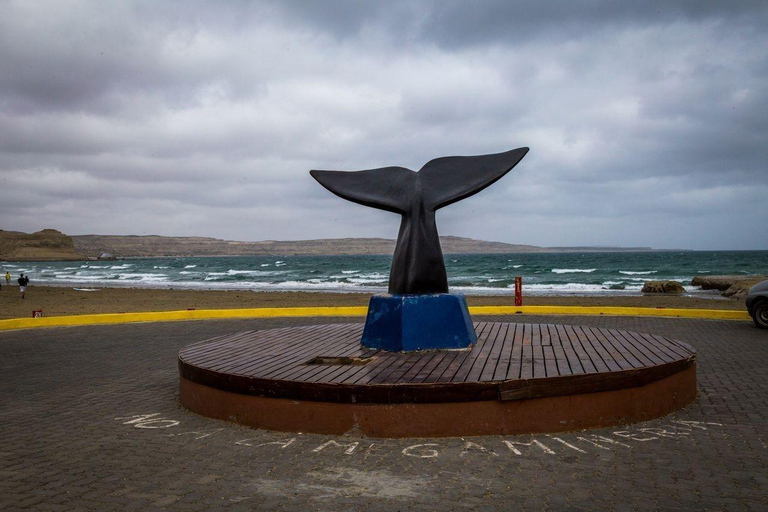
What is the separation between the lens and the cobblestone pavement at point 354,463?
4.05m

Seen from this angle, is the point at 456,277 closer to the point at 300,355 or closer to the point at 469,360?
the point at 300,355

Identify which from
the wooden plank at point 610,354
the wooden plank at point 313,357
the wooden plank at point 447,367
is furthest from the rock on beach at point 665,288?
the wooden plank at point 447,367

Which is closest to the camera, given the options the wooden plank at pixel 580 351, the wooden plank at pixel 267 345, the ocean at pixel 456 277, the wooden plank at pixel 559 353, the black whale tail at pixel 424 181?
the wooden plank at pixel 559 353

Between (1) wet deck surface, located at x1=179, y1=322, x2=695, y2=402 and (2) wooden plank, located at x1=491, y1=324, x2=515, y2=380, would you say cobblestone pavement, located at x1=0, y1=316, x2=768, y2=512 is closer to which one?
(1) wet deck surface, located at x1=179, y1=322, x2=695, y2=402

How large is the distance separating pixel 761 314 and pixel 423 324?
9.42m

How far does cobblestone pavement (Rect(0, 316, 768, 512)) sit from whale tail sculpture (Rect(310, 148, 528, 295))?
2.70 metres

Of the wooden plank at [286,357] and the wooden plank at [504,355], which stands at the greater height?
the wooden plank at [504,355]

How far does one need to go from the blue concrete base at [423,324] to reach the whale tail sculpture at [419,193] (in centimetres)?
28

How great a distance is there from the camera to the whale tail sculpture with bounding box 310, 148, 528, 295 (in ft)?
25.3

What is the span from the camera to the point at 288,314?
16656 millimetres

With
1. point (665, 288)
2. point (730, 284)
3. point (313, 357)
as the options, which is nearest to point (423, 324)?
point (313, 357)

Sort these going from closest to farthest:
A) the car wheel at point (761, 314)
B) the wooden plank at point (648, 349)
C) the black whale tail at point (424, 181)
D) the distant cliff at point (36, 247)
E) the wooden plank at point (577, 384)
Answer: the wooden plank at point (577, 384) < the wooden plank at point (648, 349) < the black whale tail at point (424, 181) < the car wheel at point (761, 314) < the distant cliff at point (36, 247)

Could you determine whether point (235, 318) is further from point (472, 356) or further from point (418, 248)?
point (472, 356)

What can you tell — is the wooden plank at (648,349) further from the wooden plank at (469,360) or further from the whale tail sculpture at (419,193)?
the whale tail sculpture at (419,193)
